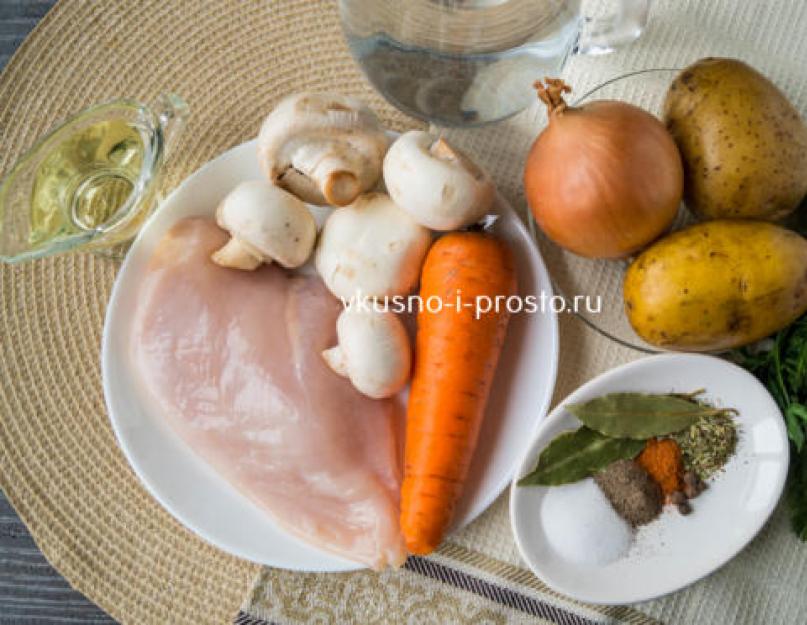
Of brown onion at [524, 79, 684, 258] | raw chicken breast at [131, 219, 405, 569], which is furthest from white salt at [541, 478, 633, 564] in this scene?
brown onion at [524, 79, 684, 258]

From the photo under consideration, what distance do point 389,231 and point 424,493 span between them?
0.96 feet

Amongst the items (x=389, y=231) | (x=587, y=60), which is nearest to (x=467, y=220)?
(x=389, y=231)

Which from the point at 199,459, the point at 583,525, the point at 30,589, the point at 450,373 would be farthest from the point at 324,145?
the point at 30,589

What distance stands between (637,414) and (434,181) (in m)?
0.34

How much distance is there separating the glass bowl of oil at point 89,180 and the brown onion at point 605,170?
1.47 feet

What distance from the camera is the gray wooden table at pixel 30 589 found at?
110 cm

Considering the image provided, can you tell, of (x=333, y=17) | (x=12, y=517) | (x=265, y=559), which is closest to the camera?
(x=265, y=559)

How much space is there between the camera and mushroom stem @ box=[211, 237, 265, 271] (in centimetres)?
86

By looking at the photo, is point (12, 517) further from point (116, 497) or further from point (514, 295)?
point (514, 295)

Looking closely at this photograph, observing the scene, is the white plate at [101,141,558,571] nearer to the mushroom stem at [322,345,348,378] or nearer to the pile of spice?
the pile of spice

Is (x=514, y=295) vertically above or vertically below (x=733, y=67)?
below

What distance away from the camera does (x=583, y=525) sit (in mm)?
843

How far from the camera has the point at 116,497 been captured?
94 cm

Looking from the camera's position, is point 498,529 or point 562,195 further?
point 498,529
